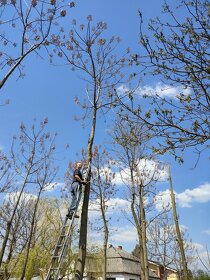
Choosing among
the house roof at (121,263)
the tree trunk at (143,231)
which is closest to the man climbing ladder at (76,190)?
the tree trunk at (143,231)

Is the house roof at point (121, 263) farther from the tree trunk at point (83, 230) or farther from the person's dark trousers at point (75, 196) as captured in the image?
the tree trunk at point (83, 230)

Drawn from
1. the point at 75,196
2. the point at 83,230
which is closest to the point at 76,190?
the point at 75,196

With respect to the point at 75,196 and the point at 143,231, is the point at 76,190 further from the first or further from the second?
the point at 143,231

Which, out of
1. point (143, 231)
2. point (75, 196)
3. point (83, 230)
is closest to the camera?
point (83, 230)

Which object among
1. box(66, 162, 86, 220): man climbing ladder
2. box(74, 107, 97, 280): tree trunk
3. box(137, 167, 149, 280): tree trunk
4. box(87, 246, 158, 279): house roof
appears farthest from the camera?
box(87, 246, 158, 279): house roof

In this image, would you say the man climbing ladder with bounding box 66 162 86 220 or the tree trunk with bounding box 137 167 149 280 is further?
the tree trunk with bounding box 137 167 149 280

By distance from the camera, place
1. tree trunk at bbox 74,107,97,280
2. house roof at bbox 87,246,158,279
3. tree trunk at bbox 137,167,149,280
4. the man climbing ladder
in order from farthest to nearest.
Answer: house roof at bbox 87,246,158,279
tree trunk at bbox 137,167,149,280
the man climbing ladder
tree trunk at bbox 74,107,97,280

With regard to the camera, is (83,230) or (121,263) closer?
(83,230)

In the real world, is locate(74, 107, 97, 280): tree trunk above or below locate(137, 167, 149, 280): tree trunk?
below

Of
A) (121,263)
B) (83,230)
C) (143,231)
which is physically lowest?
(83,230)

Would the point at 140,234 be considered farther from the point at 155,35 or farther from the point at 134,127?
the point at 155,35

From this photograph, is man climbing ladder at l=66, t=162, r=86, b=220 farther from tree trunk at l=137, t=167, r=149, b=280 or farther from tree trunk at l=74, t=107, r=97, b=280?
tree trunk at l=137, t=167, r=149, b=280

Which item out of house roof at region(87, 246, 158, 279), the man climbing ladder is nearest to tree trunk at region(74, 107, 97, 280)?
the man climbing ladder

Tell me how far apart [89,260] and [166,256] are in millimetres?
10245
